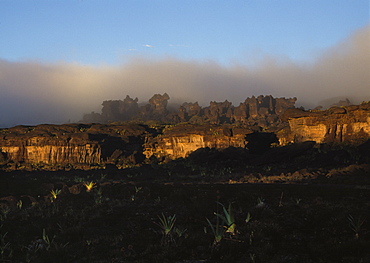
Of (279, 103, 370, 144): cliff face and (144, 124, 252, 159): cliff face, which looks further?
(144, 124, 252, 159): cliff face

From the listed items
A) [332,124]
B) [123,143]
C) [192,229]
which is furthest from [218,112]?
[192,229]

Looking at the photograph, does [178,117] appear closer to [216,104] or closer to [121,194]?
[216,104]

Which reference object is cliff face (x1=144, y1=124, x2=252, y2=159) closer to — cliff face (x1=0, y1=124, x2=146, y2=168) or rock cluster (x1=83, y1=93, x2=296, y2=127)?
cliff face (x1=0, y1=124, x2=146, y2=168)

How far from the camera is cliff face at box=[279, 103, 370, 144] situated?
58.2m

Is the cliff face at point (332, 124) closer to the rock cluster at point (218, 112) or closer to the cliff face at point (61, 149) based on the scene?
the cliff face at point (61, 149)

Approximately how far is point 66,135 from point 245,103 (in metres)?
93.0

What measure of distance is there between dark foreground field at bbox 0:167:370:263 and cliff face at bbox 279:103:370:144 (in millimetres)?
42987

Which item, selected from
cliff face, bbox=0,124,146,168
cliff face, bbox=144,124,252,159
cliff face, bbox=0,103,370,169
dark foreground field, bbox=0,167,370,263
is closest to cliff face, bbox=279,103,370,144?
cliff face, bbox=0,103,370,169

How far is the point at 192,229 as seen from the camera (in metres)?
14.2

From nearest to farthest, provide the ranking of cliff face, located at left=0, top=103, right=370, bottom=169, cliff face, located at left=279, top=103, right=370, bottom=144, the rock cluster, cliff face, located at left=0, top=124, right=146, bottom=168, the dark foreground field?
the dark foreground field < cliff face, located at left=279, top=103, right=370, bottom=144 < cliff face, located at left=0, top=103, right=370, bottom=169 < cliff face, located at left=0, top=124, right=146, bottom=168 < the rock cluster

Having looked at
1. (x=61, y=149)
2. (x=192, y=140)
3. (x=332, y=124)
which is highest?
(x=332, y=124)

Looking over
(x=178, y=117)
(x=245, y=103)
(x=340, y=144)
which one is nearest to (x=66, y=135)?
(x=340, y=144)

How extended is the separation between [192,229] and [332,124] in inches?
2212

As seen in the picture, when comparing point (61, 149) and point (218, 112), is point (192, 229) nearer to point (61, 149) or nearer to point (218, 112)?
point (61, 149)
